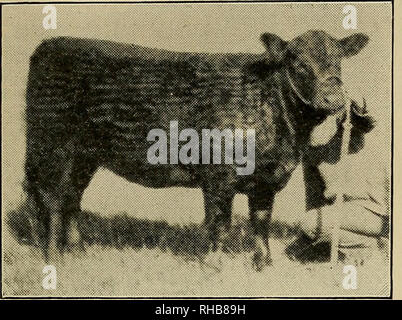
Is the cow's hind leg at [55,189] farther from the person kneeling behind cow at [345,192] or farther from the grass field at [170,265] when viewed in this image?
the person kneeling behind cow at [345,192]

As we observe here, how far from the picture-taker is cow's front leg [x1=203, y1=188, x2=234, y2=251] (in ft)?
13.3

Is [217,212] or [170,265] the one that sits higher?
[217,212]

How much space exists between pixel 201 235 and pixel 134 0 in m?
0.90

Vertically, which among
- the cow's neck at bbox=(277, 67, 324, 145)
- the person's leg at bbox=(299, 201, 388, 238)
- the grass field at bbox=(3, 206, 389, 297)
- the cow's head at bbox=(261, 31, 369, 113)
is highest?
the cow's head at bbox=(261, 31, 369, 113)

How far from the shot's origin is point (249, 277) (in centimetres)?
409

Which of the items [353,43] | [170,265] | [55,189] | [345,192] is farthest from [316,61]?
[55,189]

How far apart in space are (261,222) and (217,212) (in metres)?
0.17

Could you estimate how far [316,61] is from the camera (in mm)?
4047

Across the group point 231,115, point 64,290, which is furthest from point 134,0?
point 64,290

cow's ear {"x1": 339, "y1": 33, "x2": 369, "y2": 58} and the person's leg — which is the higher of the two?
cow's ear {"x1": 339, "y1": 33, "x2": 369, "y2": 58}

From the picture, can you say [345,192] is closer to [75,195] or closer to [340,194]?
[340,194]

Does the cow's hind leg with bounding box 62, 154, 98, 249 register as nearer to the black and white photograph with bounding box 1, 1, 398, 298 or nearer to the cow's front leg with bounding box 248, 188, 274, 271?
the black and white photograph with bounding box 1, 1, 398, 298

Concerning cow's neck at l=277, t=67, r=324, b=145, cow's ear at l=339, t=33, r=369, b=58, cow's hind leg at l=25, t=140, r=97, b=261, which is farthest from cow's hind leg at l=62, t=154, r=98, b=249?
cow's ear at l=339, t=33, r=369, b=58

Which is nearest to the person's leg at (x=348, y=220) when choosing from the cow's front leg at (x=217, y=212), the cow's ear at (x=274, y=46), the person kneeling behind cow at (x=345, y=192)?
the person kneeling behind cow at (x=345, y=192)
